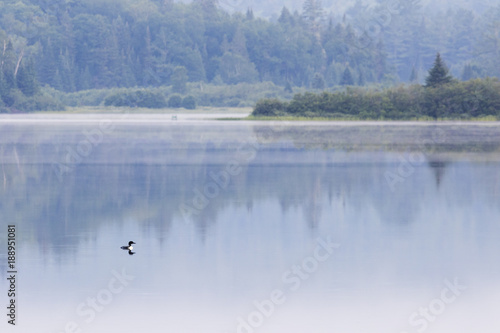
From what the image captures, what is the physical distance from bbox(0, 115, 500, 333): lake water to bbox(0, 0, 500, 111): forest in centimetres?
9737

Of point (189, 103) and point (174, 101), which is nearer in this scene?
point (174, 101)

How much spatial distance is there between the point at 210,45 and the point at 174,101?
45.7 metres

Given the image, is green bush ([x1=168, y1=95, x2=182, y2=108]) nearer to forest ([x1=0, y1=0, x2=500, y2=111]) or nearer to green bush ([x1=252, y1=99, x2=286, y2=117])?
forest ([x1=0, y1=0, x2=500, y2=111])

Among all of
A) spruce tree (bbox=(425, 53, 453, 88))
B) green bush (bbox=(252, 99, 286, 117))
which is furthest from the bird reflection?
green bush (bbox=(252, 99, 286, 117))

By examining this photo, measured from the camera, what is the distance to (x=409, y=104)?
70875mm

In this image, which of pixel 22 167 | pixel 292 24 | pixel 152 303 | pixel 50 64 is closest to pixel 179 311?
pixel 152 303

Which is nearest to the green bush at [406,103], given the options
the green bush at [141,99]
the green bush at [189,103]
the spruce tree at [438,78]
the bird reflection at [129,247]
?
the spruce tree at [438,78]

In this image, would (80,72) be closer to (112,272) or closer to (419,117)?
(419,117)

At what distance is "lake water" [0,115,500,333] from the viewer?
957 cm

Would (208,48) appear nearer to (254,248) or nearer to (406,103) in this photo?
(406,103)

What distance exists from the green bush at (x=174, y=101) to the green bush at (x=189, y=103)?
56 cm

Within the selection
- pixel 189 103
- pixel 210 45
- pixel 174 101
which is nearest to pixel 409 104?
pixel 189 103

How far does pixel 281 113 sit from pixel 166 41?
8141cm

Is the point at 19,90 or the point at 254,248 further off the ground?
the point at 254,248
